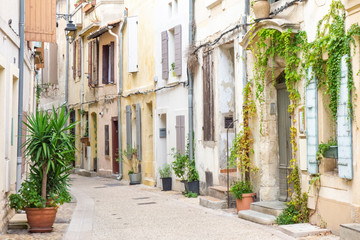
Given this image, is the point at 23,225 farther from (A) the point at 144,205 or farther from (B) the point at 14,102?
(A) the point at 144,205

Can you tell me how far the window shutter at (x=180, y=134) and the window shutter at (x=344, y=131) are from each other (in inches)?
274

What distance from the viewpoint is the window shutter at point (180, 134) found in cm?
1445

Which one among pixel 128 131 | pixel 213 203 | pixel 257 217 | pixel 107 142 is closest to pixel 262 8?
pixel 257 217

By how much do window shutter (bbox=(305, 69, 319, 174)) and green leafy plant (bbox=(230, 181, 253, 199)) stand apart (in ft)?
7.18

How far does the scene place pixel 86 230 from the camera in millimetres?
9008

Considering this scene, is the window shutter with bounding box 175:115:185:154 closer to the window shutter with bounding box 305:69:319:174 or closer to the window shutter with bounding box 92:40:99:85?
the window shutter with bounding box 305:69:319:174

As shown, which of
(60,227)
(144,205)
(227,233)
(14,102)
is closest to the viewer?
(227,233)

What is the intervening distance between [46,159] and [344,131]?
14.8 ft

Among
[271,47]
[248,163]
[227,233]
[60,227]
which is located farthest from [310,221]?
[60,227]

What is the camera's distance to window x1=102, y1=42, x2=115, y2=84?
2058 centimetres

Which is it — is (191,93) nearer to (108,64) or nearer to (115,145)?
(115,145)

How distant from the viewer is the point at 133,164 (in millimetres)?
18328

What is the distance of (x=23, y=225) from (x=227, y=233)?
3280mm

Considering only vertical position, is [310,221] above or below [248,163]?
below
